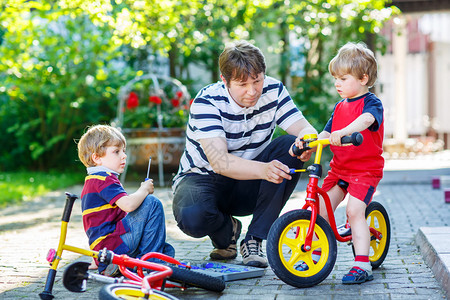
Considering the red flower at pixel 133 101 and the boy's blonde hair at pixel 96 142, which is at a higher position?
the red flower at pixel 133 101

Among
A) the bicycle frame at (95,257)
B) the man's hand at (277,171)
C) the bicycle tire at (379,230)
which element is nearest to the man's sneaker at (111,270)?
the bicycle frame at (95,257)

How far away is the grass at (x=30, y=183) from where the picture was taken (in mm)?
7348

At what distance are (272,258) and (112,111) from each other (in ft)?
25.8

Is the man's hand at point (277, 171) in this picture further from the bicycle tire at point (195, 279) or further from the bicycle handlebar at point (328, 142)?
the bicycle tire at point (195, 279)

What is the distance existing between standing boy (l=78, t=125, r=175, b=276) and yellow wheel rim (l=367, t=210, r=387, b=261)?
3.89ft

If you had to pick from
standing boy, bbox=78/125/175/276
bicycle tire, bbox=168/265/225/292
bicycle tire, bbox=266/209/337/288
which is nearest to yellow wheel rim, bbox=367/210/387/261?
bicycle tire, bbox=266/209/337/288

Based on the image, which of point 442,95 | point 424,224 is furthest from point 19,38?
point 442,95

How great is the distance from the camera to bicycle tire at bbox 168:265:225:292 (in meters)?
2.70

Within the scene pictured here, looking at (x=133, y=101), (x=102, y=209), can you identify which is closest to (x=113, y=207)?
(x=102, y=209)

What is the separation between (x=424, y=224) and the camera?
506 centimetres

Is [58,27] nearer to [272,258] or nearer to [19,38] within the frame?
[19,38]

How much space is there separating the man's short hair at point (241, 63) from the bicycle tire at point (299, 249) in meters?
0.80

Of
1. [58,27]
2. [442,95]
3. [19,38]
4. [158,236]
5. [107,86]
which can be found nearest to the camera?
[158,236]

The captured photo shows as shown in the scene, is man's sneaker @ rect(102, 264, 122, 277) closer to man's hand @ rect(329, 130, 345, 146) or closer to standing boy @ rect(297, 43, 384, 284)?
standing boy @ rect(297, 43, 384, 284)
